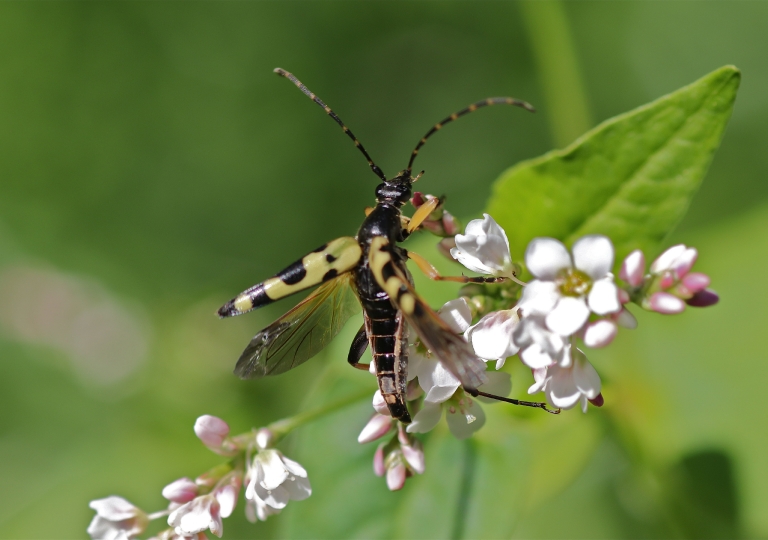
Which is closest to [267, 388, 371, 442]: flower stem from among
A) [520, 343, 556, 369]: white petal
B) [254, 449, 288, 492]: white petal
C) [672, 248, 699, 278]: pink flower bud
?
[254, 449, 288, 492]: white petal

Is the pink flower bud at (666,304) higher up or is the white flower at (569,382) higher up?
the pink flower bud at (666,304)

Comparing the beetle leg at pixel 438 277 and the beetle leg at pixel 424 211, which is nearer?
the beetle leg at pixel 438 277

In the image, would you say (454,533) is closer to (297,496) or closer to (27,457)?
(297,496)

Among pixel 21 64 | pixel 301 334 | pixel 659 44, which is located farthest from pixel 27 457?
pixel 659 44

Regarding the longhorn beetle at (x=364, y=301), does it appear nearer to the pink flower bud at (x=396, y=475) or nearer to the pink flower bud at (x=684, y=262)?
the pink flower bud at (x=396, y=475)

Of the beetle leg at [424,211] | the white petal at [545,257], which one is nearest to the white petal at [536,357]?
the white petal at [545,257]

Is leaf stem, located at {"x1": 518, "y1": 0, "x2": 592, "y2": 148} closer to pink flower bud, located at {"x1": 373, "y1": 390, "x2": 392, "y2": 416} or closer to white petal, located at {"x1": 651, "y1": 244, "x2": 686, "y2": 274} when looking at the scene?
white petal, located at {"x1": 651, "y1": 244, "x2": 686, "y2": 274}

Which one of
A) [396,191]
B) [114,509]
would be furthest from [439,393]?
[114,509]
